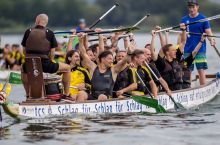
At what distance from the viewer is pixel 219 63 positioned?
42.3 meters

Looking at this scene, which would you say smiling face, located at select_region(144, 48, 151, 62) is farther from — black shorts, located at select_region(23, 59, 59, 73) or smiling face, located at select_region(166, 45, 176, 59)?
black shorts, located at select_region(23, 59, 59, 73)

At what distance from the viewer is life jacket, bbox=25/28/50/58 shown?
53.6 feet

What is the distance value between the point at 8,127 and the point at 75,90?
8.65 ft

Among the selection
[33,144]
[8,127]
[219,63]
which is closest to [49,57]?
[8,127]

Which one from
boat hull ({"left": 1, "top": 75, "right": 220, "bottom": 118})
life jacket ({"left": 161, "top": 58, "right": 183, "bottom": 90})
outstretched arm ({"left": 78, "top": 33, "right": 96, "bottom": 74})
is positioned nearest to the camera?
boat hull ({"left": 1, "top": 75, "right": 220, "bottom": 118})

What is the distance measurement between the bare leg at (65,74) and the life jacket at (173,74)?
114 inches

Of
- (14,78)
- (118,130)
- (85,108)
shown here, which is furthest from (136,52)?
(118,130)

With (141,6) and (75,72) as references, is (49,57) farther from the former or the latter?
(141,6)

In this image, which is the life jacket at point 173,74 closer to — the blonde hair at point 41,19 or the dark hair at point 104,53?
the dark hair at point 104,53

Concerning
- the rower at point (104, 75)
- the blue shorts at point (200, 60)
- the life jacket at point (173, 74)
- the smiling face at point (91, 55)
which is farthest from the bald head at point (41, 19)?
the blue shorts at point (200, 60)

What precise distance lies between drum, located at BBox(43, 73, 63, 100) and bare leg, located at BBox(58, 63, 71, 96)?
0.13 metres

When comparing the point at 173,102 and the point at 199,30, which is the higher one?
the point at 199,30

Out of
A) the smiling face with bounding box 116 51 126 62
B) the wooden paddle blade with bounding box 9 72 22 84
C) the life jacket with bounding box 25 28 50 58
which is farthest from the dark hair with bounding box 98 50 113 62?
the wooden paddle blade with bounding box 9 72 22 84

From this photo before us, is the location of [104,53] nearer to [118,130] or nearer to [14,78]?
[14,78]
